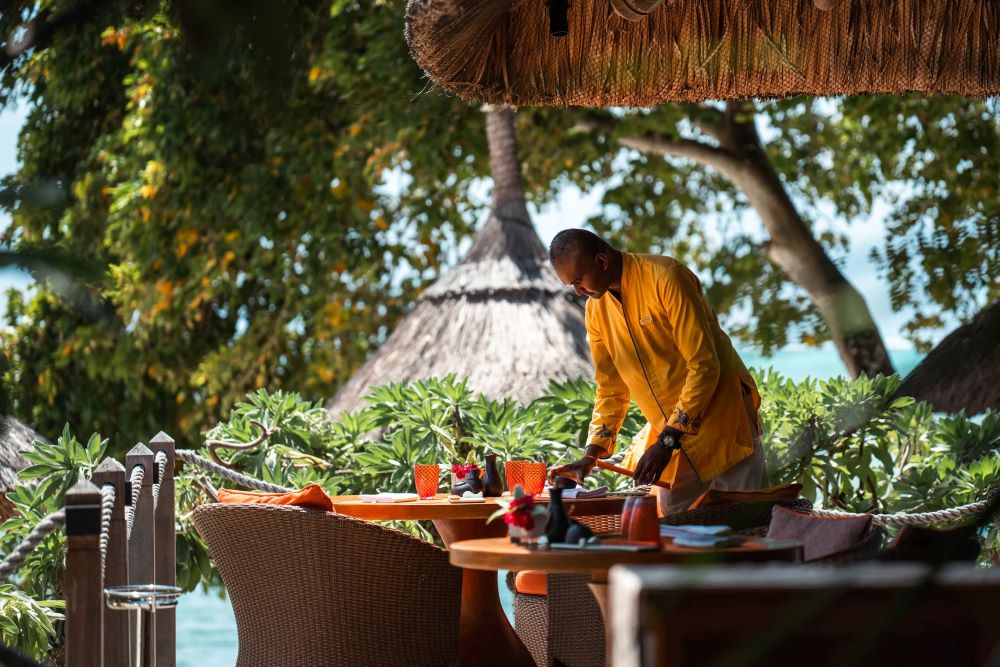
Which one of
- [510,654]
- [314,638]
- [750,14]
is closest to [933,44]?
[750,14]

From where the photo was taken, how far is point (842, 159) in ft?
45.4

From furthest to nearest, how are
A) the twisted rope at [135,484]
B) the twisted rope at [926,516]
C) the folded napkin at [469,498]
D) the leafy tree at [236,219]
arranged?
1. the leafy tree at [236,219]
2. the twisted rope at [926,516]
3. the folded napkin at [469,498]
4. the twisted rope at [135,484]

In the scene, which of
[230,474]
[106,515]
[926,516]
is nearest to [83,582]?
[106,515]

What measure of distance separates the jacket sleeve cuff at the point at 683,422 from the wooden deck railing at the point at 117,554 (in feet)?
5.51

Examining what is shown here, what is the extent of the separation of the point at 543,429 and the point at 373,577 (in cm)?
224

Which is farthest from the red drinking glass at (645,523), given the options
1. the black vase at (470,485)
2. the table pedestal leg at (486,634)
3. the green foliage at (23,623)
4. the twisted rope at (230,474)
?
the green foliage at (23,623)

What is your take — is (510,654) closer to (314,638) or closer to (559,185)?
(314,638)

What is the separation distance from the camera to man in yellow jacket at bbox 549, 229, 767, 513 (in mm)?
4203

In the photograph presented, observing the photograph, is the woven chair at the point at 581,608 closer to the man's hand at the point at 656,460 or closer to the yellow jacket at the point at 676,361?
the man's hand at the point at 656,460

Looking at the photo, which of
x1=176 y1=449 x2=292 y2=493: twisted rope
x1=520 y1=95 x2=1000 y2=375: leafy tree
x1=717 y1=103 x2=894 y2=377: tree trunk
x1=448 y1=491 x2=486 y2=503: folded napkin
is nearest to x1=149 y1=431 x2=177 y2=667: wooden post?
x1=176 y1=449 x2=292 y2=493: twisted rope

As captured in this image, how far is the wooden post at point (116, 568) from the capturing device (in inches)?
132

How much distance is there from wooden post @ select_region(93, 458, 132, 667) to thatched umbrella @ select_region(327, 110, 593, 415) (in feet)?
12.2

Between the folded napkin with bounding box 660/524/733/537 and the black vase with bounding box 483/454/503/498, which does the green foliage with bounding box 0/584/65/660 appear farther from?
the folded napkin with bounding box 660/524/733/537

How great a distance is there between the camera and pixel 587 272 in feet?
14.0
